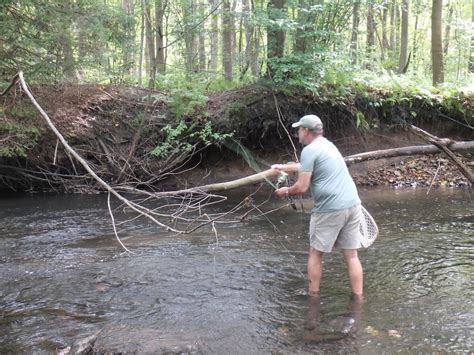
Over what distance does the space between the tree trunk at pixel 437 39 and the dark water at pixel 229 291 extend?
27.5ft

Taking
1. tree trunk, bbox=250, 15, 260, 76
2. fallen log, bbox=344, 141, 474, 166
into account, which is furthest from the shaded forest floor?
fallen log, bbox=344, 141, 474, 166

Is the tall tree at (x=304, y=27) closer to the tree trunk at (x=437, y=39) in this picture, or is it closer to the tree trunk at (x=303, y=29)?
the tree trunk at (x=303, y=29)

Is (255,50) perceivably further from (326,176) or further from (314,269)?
(314,269)

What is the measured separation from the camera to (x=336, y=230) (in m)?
5.44

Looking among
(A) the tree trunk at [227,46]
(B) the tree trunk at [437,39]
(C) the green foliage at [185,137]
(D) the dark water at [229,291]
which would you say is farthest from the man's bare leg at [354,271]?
(B) the tree trunk at [437,39]

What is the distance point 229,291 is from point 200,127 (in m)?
7.87

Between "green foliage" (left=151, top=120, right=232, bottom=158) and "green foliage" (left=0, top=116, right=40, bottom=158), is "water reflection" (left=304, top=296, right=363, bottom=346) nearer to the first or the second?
"green foliage" (left=151, top=120, right=232, bottom=158)

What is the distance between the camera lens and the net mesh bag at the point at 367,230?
18.7ft

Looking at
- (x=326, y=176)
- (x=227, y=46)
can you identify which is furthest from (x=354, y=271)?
(x=227, y=46)

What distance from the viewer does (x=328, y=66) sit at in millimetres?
12836

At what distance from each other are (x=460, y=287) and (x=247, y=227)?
4371 millimetres

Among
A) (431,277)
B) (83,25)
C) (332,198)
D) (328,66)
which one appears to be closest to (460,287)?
(431,277)

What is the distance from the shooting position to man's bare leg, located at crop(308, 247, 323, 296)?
560 centimetres

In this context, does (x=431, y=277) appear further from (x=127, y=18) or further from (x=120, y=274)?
(x=127, y=18)
